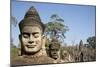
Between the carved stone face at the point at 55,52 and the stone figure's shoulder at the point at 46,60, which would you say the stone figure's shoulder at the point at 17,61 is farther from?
the carved stone face at the point at 55,52

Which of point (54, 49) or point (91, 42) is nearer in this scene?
point (54, 49)

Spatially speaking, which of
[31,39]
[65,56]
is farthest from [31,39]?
[65,56]

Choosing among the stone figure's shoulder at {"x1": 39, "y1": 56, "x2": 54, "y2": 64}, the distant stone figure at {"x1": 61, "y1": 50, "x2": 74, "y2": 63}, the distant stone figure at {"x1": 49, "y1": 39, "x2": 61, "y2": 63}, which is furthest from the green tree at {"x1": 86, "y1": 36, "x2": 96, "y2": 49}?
the stone figure's shoulder at {"x1": 39, "y1": 56, "x2": 54, "y2": 64}

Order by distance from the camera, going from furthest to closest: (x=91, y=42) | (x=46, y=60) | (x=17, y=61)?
(x=91, y=42) → (x=46, y=60) → (x=17, y=61)

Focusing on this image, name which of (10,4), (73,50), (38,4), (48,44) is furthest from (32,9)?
(73,50)

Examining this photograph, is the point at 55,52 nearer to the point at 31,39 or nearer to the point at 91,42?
the point at 31,39

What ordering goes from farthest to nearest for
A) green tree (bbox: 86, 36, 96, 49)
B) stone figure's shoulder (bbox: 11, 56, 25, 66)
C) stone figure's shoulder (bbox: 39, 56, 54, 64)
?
green tree (bbox: 86, 36, 96, 49), stone figure's shoulder (bbox: 39, 56, 54, 64), stone figure's shoulder (bbox: 11, 56, 25, 66)

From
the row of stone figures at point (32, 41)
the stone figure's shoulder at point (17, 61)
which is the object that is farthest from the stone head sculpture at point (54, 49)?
the stone figure's shoulder at point (17, 61)

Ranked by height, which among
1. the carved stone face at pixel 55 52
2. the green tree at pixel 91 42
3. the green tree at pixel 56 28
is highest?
the green tree at pixel 56 28

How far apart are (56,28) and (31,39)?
0.32 metres

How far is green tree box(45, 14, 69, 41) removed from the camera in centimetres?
241

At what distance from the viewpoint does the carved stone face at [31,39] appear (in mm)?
2305

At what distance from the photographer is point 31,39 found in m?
2.33

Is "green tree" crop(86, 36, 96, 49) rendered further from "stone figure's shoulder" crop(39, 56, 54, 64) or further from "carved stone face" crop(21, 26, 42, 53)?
"carved stone face" crop(21, 26, 42, 53)
